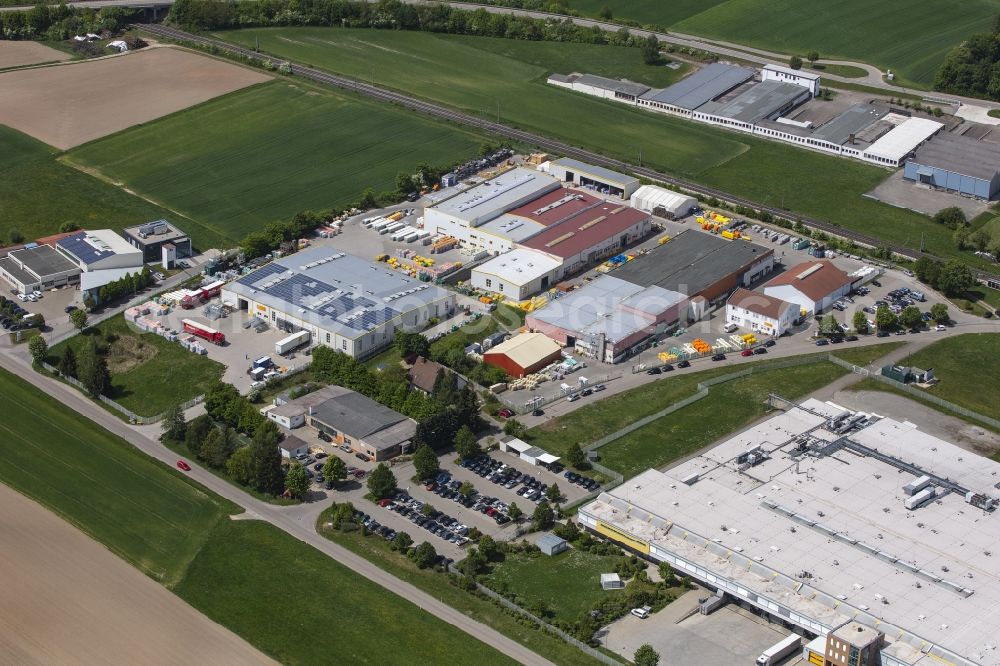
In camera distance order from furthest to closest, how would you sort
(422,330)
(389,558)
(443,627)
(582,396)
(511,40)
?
(511,40) < (422,330) < (582,396) < (389,558) < (443,627)

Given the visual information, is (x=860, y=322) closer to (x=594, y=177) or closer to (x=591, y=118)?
(x=594, y=177)

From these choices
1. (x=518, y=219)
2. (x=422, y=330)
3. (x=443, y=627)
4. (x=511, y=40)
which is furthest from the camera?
(x=511, y=40)

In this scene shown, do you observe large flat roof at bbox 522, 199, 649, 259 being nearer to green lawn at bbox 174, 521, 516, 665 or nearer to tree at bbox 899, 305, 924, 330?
tree at bbox 899, 305, 924, 330

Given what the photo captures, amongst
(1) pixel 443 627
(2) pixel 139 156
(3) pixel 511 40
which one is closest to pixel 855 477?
(1) pixel 443 627

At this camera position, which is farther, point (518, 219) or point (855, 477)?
point (518, 219)

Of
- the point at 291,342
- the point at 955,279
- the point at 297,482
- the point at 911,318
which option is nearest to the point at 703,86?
the point at 955,279

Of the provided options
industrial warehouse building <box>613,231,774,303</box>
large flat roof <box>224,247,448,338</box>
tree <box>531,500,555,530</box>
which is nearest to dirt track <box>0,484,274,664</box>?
tree <box>531,500,555,530</box>

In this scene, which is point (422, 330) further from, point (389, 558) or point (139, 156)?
point (139, 156)
